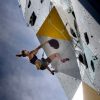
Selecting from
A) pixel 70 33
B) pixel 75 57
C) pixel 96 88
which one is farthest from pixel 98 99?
pixel 70 33

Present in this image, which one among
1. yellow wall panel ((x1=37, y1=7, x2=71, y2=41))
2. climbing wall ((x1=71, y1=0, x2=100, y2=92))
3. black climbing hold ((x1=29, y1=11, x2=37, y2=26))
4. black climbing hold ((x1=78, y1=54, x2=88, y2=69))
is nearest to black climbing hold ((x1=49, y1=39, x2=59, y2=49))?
yellow wall panel ((x1=37, y1=7, x2=71, y2=41))

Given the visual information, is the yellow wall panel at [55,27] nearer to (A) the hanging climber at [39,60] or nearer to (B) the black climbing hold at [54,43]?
(B) the black climbing hold at [54,43]

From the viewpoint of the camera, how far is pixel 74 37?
36.2ft

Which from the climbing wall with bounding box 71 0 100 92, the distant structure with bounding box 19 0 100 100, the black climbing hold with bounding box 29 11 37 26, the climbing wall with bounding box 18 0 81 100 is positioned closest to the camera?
the climbing wall with bounding box 71 0 100 92

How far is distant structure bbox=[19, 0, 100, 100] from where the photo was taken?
8.98m

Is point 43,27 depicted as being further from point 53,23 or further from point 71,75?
point 71,75

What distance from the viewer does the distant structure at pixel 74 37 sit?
354 inches

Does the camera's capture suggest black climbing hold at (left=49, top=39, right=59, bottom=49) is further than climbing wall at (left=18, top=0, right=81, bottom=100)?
Yes

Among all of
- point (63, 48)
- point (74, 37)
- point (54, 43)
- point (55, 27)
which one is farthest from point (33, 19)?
point (74, 37)

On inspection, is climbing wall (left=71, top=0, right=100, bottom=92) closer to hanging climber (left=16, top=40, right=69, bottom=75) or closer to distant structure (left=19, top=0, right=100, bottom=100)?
distant structure (left=19, top=0, right=100, bottom=100)

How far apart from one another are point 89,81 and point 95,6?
2948 mm

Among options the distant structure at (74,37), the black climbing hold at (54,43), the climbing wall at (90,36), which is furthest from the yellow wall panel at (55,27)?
the climbing wall at (90,36)

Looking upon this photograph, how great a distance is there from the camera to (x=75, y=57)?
36.7 ft

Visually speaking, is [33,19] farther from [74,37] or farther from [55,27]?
[74,37]
